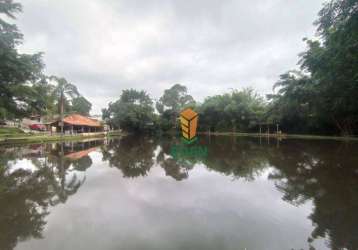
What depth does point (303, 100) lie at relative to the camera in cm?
2070

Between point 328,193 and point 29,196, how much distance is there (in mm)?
6713

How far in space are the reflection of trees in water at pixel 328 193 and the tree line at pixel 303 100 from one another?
13.6 feet

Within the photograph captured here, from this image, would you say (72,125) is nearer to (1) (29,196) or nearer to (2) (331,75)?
(1) (29,196)

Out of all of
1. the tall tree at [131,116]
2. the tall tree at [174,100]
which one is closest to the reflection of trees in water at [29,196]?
the tall tree at [131,116]

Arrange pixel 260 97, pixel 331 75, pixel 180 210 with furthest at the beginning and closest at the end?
pixel 260 97, pixel 331 75, pixel 180 210

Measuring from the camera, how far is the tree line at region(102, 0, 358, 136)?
7707 mm

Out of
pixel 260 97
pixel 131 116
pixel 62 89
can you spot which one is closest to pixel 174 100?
pixel 131 116

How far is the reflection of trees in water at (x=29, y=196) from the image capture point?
3171 mm

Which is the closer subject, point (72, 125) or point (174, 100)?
point (72, 125)

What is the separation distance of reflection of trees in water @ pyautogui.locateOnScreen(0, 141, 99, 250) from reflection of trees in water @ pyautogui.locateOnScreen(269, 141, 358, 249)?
422 cm

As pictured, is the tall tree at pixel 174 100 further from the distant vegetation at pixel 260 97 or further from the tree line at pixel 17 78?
the tree line at pixel 17 78

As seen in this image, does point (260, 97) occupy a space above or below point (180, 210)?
above

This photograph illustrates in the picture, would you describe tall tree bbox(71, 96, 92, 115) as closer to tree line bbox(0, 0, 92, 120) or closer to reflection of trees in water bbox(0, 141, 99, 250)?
tree line bbox(0, 0, 92, 120)

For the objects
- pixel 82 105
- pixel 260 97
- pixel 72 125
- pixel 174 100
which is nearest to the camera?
Result: pixel 72 125
